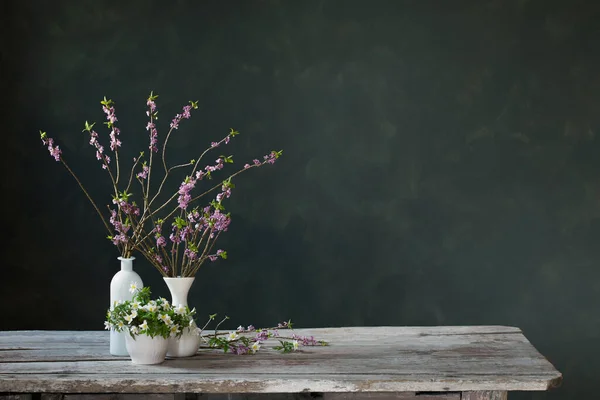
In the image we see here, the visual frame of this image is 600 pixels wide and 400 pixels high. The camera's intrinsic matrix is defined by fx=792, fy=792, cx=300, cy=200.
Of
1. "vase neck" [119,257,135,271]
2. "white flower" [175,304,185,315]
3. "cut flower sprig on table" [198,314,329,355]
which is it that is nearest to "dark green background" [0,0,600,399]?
"cut flower sprig on table" [198,314,329,355]

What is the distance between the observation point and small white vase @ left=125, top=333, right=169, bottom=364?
2.02 metres

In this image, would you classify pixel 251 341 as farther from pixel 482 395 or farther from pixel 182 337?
pixel 482 395

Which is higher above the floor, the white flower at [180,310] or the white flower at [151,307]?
the white flower at [151,307]

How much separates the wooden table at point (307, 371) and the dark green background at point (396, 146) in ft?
4.67

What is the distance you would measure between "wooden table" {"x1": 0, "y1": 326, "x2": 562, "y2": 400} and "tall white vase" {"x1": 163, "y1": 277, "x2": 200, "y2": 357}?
0.09 feet

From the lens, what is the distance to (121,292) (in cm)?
218

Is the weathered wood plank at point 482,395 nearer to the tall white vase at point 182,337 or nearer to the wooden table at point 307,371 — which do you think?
the wooden table at point 307,371

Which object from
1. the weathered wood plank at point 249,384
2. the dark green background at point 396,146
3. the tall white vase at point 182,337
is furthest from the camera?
the dark green background at point 396,146

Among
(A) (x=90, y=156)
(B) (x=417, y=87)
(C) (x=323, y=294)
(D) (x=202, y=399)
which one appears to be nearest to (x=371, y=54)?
(B) (x=417, y=87)

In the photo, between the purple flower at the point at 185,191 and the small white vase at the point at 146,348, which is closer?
the small white vase at the point at 146,348

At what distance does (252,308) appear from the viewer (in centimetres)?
379

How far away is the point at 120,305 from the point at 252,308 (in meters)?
1.79

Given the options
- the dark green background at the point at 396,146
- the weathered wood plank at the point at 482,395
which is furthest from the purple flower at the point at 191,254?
the dark green background at the point at 396,146

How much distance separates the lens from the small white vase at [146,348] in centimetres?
202
